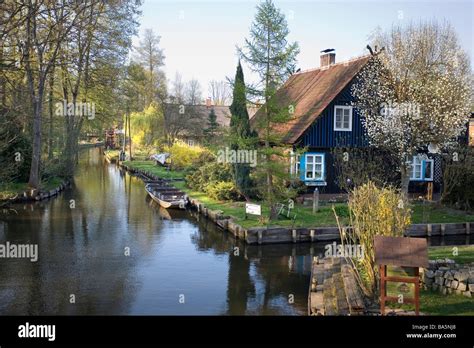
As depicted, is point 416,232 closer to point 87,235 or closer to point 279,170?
point 279,170

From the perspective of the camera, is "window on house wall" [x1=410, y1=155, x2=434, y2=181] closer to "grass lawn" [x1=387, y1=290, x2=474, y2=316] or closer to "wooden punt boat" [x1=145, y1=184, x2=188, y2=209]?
"wooden punt boat" [x1=145, y1=184, x2=188, y2=209]

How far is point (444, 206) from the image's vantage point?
81.4ft

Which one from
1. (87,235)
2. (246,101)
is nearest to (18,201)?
(87,235)

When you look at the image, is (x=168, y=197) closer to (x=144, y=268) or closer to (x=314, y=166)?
(x=314, y=166)

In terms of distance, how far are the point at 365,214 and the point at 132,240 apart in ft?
33.4

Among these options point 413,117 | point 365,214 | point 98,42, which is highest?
point 98,42

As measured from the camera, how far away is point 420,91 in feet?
75.2

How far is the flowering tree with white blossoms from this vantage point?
22875 millimetres
